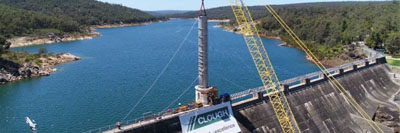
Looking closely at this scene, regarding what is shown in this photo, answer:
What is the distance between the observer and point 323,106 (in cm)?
4919

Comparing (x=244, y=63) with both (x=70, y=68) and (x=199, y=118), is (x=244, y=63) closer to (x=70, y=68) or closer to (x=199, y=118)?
(x=70, y=68)

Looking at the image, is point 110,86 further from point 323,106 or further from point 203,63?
point 323,106

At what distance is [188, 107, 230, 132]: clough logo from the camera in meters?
33.7

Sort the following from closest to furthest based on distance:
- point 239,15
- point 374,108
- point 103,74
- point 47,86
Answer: point 239,15 → point 374,108 → point 47,86 → point 103,74

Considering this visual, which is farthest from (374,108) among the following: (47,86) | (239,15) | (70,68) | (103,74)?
(70,68)

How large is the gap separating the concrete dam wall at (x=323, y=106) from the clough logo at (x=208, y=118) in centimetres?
166

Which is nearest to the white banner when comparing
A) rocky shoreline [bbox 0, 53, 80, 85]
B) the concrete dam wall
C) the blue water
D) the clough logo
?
the clough logo

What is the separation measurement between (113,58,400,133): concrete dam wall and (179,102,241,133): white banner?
119 cm

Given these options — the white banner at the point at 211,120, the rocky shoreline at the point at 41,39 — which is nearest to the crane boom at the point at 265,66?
the white banner at the point at 211,120

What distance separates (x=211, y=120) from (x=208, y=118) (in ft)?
1.44

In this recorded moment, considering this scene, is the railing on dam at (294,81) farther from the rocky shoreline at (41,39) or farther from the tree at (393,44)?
the rocky shoreline at (41,39)

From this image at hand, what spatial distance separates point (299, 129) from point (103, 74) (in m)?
62.7

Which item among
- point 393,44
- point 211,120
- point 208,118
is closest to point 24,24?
point 208,118

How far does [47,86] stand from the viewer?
258 feet
